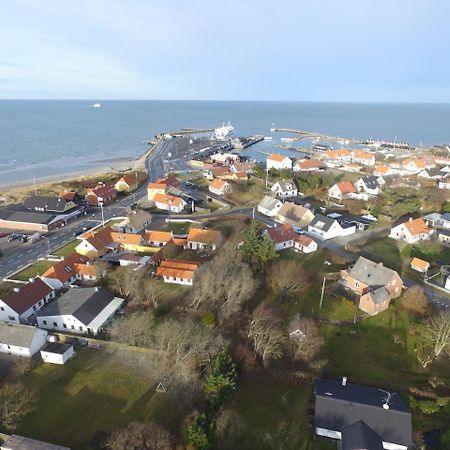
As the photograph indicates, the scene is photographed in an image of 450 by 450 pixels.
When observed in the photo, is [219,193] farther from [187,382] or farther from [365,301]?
[187,382]

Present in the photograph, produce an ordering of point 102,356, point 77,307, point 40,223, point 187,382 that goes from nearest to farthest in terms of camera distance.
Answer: point 187,382 < point 102,356 < point 77,307 < point 40,223

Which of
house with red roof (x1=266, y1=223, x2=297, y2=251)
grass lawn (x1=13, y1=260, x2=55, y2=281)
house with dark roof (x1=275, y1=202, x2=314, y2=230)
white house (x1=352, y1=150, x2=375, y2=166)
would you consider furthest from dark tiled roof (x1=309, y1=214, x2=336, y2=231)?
white house (x1=352, y1=150, x2=375, y2=166)

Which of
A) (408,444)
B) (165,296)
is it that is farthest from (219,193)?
(408,444)

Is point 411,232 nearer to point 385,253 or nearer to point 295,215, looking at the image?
point 385,253

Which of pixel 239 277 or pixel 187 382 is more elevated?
pixel 239 277

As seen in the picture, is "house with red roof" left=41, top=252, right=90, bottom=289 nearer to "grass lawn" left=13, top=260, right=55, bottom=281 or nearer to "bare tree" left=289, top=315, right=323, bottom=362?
"grass lawn" left=13, top=260, right=55, bottom=281

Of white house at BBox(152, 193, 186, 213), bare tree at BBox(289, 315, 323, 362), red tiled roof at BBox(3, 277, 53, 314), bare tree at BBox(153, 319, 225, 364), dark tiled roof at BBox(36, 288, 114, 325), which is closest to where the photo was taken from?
bare tree at BBox(153, 319, 225, 364)
